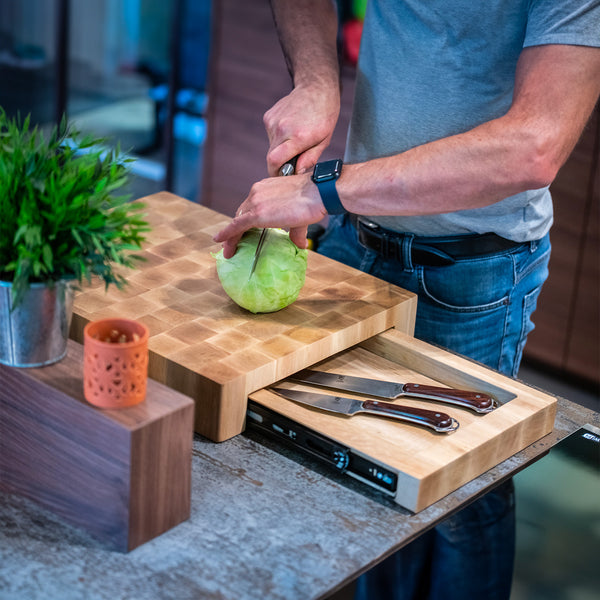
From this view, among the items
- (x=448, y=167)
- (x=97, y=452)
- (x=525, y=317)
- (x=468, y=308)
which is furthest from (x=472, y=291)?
(x=97, y=452)

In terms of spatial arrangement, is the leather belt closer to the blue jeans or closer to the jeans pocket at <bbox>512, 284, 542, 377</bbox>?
the blue jeans

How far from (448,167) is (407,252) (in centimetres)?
41

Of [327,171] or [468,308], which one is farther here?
[468,308]

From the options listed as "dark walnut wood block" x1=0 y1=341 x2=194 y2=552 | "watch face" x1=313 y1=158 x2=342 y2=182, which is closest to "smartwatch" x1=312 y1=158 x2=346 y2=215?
"watch face" x1=313 y1=158 x2=342 y2=182

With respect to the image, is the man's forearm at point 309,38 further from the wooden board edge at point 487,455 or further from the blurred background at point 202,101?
the blurred background at point 202,101

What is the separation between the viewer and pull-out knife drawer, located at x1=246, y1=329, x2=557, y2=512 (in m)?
1.26

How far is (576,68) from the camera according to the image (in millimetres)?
1397

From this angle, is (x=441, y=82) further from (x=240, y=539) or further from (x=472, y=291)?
(x=240, y=539)

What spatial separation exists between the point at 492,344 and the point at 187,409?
0.88 m

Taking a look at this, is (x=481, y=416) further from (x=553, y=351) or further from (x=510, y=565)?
(x=553, y=351)

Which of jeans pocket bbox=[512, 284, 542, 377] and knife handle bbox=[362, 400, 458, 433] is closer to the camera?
knife handle bbox=[362, 400, 458, 433]

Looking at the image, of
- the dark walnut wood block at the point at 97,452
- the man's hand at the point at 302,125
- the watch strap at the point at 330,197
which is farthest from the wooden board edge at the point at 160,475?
the man's hand at the point at 302,125

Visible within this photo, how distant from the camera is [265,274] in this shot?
58.7 inches

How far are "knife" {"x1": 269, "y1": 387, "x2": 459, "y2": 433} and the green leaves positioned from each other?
1.26ft
